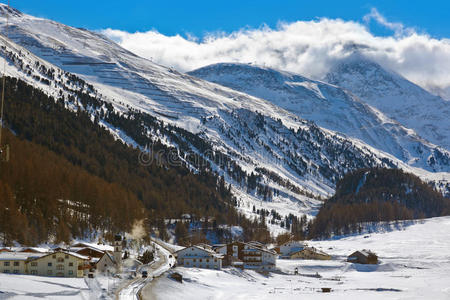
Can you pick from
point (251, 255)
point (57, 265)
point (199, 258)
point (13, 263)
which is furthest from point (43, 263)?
point (251, 255)

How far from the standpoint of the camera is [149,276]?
93688 millimetres

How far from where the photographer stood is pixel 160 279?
291 feet

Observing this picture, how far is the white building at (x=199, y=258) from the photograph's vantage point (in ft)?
386

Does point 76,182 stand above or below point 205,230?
above

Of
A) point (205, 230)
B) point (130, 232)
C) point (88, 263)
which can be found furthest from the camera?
point (205, 230)

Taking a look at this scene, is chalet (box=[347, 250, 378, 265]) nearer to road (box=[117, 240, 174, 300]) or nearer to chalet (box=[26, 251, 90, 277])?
road (box=[117, 240, 174, 300])

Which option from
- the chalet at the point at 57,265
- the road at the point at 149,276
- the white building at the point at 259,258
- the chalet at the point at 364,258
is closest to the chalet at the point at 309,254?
the chalet at the point at 364,258

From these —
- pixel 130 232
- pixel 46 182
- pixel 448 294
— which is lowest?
pixel 448 294

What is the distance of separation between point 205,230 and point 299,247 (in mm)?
38369

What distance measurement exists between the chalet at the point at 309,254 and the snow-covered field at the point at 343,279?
9.33 feet

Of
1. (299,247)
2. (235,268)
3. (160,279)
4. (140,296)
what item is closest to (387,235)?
(299,247)

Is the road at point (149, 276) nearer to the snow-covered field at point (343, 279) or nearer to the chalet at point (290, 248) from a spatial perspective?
the snow-covered field at point (343, 279)

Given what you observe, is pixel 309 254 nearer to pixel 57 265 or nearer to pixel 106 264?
pixel 106 264

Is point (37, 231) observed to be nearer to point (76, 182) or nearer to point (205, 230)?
point (76, 182)
